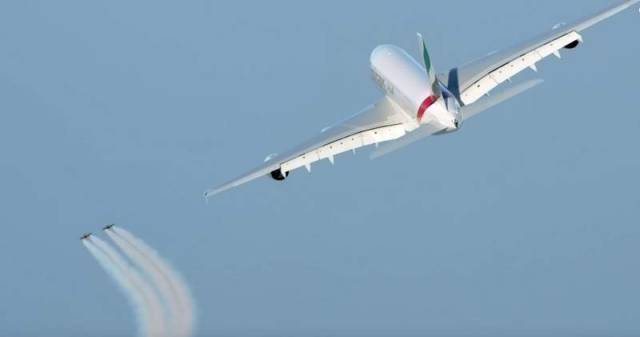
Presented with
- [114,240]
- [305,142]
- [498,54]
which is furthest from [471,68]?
[114,240]

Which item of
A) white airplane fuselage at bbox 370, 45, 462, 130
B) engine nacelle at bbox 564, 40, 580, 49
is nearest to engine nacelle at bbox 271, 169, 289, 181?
white airplane fuselage at bbox 370, 45, 462, 130

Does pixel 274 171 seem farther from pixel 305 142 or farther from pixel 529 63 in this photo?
pixel 529 63

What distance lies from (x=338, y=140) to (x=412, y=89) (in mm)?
7779

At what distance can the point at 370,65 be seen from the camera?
18288 cm

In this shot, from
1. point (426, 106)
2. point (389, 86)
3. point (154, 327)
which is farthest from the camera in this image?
point (389, 86)

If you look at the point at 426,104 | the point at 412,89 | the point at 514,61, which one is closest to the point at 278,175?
the point at 412,89

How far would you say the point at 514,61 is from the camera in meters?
167

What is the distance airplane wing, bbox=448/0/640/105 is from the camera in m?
167

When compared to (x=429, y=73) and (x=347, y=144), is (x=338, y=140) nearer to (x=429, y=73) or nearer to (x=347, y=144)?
(x=347, y=144)

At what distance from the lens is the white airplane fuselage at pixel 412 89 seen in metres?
160

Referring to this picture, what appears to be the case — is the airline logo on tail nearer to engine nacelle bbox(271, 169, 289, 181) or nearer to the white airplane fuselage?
the white airplane fuselage

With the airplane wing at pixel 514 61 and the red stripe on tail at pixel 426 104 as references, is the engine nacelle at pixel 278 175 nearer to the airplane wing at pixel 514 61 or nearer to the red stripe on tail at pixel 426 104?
the red stripe on tail at pixel 426 104

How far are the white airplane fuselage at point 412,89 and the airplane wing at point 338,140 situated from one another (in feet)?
6.56

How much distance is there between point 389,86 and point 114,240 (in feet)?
106
